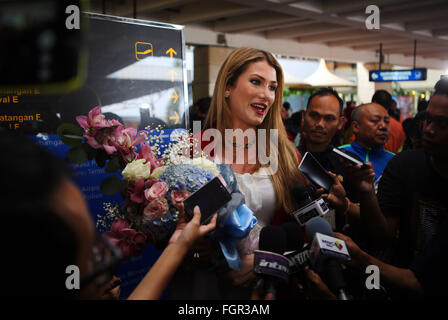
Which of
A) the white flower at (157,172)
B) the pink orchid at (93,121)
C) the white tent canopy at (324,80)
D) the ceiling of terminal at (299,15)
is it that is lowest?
the white flower at (157,172)

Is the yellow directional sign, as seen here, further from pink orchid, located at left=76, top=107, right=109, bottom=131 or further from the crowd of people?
pink orchid, located at left=76, top=107, right=109, bottom=131

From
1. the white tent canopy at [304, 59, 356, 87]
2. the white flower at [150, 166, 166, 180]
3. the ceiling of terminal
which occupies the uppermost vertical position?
the ceiling of terminal

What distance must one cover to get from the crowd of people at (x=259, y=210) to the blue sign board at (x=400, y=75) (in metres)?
9.32

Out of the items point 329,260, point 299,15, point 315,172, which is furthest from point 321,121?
point 299,15

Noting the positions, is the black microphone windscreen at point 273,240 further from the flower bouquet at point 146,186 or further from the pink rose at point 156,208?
the pink rose at point 156,208

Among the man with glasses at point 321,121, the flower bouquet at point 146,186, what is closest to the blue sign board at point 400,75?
the man with glasses at point 321,121

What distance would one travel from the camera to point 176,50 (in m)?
2.00

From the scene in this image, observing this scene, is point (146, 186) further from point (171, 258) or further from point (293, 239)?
point (293, 239)

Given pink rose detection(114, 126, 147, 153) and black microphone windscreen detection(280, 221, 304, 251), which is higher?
pink rose detection(114, 126, 147, 153)

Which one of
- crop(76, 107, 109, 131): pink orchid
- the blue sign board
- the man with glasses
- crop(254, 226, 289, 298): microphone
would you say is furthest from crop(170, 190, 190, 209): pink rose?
the blue sign board

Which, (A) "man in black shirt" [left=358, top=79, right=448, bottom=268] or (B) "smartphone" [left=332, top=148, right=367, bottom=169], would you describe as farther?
(A) "man in black shirt" [left=358, top=79, right=448, bottom=268]

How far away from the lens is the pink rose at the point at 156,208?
106 centimetres

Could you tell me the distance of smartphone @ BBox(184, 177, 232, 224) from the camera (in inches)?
39.6

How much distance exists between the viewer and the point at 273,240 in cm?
111
